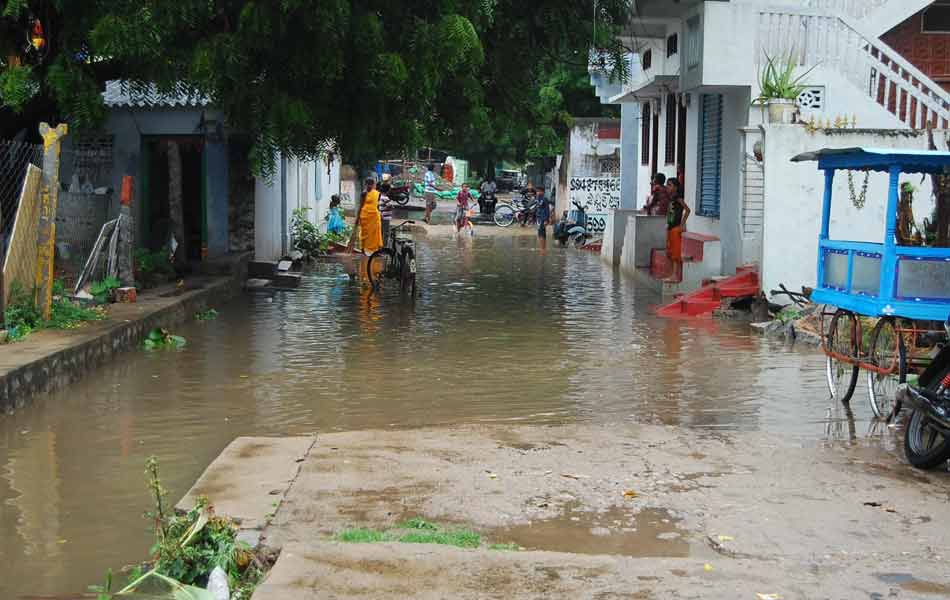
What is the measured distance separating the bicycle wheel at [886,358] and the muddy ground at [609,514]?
904 mm

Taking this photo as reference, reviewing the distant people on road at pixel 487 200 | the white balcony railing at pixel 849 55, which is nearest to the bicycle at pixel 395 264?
the white balcony railing at pixel 849 55

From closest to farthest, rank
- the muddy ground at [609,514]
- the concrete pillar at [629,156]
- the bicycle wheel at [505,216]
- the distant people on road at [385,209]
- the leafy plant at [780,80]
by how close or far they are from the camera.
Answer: the muddy ground at [609,514] → the leafy plant at [780,80] → the distant people on road at [385,209] → the concrete pillar at [629,156] → the bicycle wheel at [505,216]

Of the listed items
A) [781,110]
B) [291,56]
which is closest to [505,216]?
[781,110]

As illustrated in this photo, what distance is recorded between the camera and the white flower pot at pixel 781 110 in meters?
15.3

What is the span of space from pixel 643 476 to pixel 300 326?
8.28 metres

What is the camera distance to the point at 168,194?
19.5 metres

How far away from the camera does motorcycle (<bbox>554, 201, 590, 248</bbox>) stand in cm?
3144

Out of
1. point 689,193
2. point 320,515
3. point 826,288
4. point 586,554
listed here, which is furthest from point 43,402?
point 689,193

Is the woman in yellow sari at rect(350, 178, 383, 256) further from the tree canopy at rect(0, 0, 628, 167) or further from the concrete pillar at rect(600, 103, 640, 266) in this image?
the concrete pillar at rect(600, 103, 640, 266)

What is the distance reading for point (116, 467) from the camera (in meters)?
7.42

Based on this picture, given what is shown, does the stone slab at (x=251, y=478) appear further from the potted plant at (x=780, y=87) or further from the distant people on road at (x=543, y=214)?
the distant people on road at (x=543, y=214)

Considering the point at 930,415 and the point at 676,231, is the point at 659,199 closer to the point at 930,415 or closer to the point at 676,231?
the point at 676,231

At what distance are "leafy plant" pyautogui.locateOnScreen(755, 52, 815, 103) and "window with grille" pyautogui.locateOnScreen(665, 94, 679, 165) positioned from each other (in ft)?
22.1

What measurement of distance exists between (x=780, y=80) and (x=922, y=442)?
9288 mm
